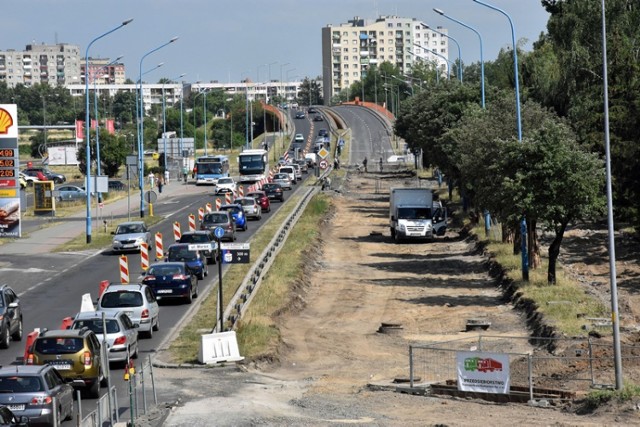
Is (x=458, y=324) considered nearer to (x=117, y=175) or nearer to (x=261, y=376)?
(x=261, y=376)

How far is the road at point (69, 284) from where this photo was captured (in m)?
30.7

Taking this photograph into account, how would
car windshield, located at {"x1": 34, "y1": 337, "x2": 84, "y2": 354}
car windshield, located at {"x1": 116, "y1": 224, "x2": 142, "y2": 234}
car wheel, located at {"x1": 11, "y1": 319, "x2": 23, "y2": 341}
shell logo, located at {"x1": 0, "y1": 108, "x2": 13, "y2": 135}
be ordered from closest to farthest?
car windshield, located at {"x1": 34, "y1": 337, "x2": 84, "y2": 354} → car wheel, located at {"x1": 11, "y1": 319, "x2": 23, "y2": 341} → car windshield, located at {"x1": 116, "y1": 224, "x2": 142, "y2": 234} → shell logo, located at {"x1": 0, "y1": 108, "x2": 13, "y2": 135}

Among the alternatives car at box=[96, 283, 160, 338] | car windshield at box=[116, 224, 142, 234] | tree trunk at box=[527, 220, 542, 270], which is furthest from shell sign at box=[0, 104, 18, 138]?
car at box=[96, 283, 160, 338]

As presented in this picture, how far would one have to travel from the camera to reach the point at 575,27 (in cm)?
7156

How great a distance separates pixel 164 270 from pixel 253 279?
4.55 meters

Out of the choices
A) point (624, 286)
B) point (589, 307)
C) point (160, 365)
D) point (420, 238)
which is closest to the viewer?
point (160, 365)

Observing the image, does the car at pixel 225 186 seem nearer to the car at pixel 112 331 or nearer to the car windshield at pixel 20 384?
the car at pixel 112 331

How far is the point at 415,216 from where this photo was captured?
65.5 meters

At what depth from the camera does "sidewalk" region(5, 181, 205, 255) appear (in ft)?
190

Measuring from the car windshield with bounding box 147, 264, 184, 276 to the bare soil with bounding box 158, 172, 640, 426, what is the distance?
3.61m

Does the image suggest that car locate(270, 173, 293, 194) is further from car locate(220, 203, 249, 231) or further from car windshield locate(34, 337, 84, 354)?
car windshield locate(34, 337, 84, 354)

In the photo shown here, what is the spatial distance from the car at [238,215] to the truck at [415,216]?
793 cm

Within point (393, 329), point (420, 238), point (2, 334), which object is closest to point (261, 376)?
point (2, 334)

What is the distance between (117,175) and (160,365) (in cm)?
10004
